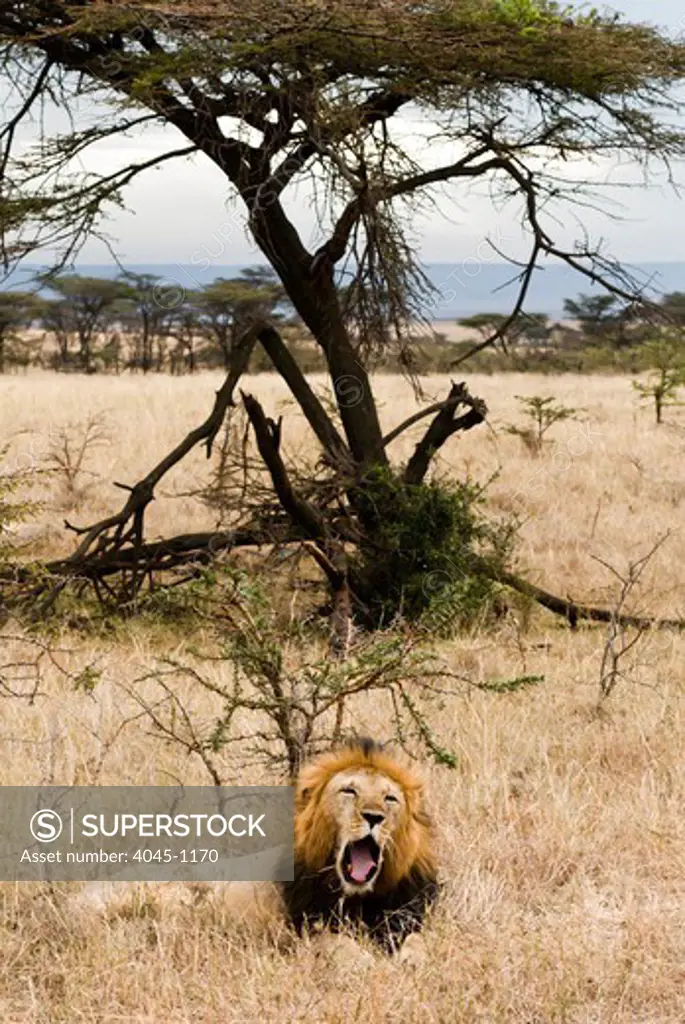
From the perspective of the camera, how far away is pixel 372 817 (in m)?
3.00

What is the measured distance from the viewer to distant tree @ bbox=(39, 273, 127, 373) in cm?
3859

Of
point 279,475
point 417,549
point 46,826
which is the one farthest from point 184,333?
point 46,826

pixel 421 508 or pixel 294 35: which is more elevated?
pixel 294 35

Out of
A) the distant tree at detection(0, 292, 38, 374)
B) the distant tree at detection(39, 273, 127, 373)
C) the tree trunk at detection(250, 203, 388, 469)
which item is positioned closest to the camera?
the tree trunk at detection(250, 203, 388, 469)

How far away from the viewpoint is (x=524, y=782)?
4555 millimetres

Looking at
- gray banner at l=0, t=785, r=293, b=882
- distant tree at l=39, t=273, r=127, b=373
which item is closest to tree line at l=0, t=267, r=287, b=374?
distant tree at l=39, t=273, r=127, b=373

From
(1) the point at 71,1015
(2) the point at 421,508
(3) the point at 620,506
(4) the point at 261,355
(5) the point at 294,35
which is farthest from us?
(4) the point at 261,355

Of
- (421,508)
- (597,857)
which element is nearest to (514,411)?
(421,508)

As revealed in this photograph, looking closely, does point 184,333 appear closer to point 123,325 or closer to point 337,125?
point 123,325

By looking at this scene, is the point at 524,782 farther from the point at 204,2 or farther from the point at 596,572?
the point at 596,572

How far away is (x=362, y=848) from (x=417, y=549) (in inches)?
191

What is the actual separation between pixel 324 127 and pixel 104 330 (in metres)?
35.4

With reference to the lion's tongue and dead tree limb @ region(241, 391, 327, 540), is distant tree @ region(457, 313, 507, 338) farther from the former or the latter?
the lion's tongue

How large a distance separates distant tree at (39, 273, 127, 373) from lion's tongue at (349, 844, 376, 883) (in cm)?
3516
